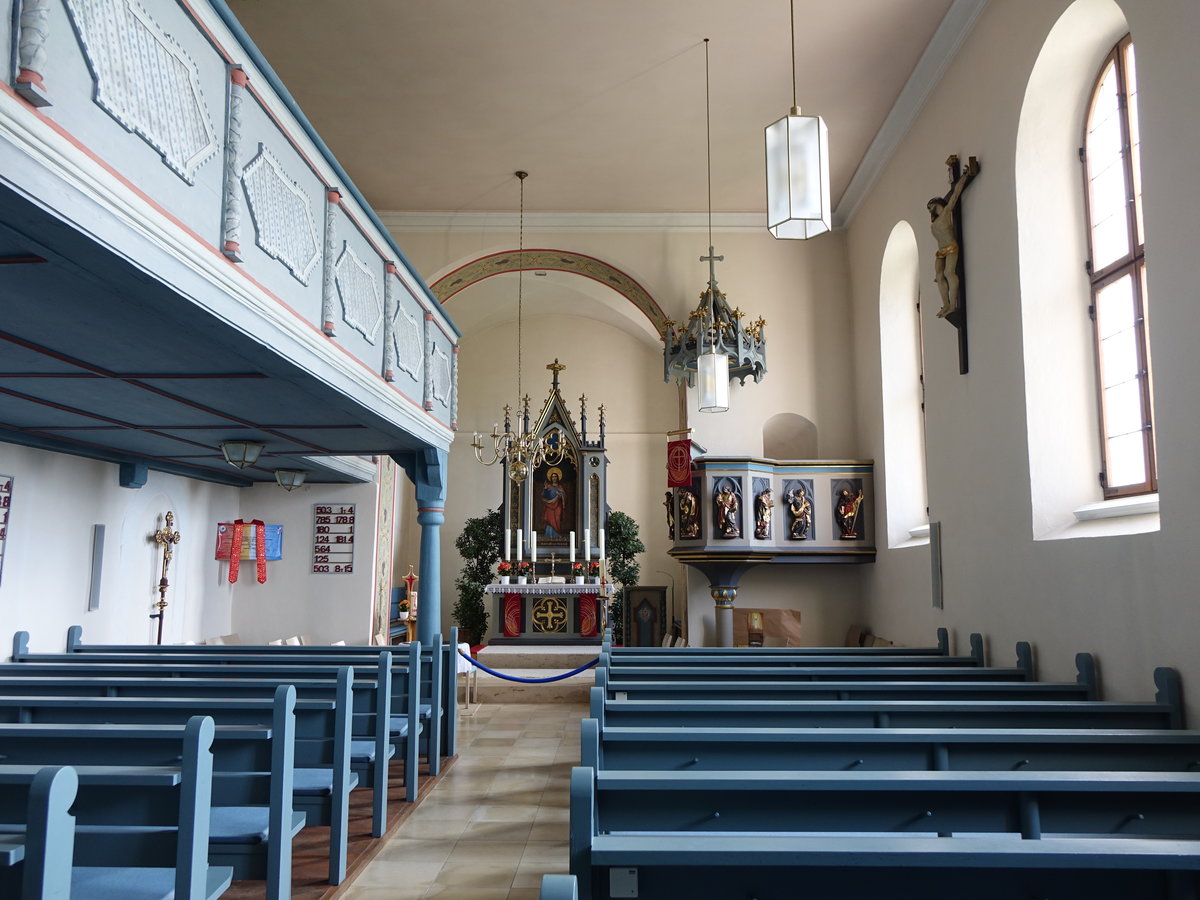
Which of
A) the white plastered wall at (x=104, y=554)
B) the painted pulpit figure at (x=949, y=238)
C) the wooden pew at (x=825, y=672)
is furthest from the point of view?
the white plastered wall at (x=104, y=554)

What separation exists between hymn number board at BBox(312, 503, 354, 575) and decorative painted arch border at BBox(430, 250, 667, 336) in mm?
3150

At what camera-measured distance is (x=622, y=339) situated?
55.2 ft

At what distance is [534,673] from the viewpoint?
1095cm

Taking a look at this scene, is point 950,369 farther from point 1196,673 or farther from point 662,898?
point 662,898

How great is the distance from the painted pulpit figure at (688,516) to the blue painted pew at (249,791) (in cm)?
628

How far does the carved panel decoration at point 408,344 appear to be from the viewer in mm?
6840

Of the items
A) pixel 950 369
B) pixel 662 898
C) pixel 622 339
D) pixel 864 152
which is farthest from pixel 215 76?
pixel 622 339

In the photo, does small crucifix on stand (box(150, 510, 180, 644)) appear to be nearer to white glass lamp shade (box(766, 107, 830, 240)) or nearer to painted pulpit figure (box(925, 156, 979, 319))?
white glass lamp shade (box(766, 107, 830, 240))

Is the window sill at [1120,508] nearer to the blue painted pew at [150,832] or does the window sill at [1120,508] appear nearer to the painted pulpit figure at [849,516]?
the painted pulpit figure at [849,516]

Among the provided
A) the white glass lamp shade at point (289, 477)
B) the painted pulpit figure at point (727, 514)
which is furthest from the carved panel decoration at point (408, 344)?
the painted pulpit figure at point (727, 514)

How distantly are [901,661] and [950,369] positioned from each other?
2746 millimetres

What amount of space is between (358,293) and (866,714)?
3918 millimetres

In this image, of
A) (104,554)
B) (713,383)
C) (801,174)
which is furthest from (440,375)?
(801,174)

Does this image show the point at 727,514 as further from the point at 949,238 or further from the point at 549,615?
the point at 549,615
